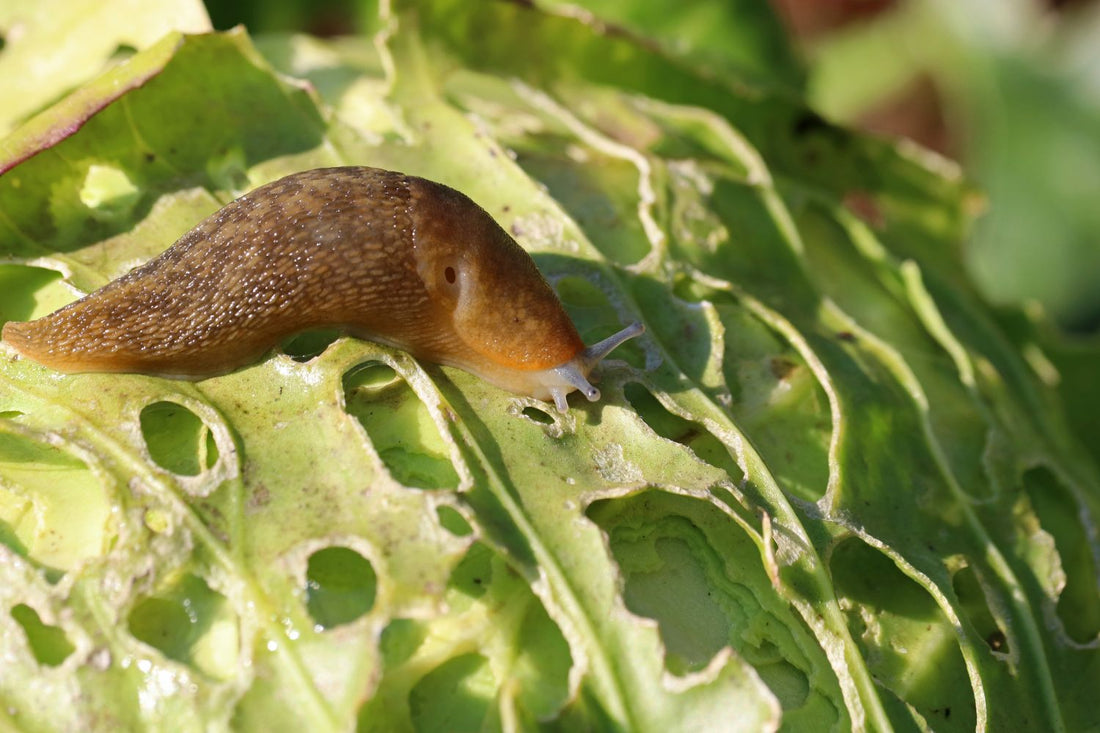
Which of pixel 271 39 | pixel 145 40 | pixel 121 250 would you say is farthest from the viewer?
pixel 271 39

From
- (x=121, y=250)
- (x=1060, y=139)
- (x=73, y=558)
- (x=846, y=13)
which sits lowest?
(x=1060, y=139)

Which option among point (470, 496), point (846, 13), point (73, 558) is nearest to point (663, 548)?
point (470, 496)

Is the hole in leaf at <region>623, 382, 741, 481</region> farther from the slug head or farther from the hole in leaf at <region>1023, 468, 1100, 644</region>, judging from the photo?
the hole in leaf at <region>1023, 468, 1100, 644</region>

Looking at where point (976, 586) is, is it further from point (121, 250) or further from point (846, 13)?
point (846, 13)

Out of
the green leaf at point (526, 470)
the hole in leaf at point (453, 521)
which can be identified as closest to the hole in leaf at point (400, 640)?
the green leaf at point (526, 470)

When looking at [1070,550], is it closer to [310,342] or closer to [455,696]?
[455,696]

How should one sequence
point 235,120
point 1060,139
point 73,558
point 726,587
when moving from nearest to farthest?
point 73,558
point 726,587
point 235,120
point 1060,139
